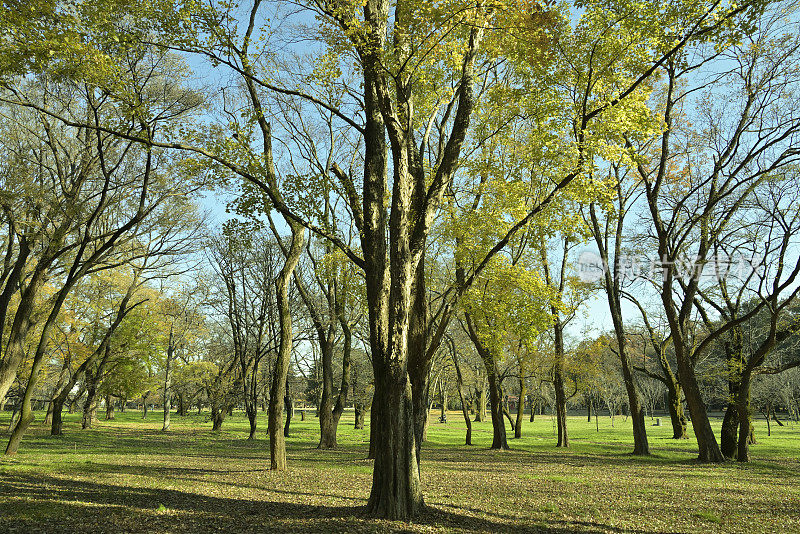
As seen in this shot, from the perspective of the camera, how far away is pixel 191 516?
6723 mm

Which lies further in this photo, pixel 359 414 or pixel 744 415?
pixel 359 414

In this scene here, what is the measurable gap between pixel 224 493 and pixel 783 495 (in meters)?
10.9

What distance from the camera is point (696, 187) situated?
16.6m

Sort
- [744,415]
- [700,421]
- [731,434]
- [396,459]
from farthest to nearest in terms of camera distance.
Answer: [731,434]
[744,415]
[700,421]
[396,459]

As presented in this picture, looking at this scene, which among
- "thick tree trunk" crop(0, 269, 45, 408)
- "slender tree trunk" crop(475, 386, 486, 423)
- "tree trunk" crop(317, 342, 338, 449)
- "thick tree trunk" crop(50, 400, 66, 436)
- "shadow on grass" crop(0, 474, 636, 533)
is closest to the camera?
"shadow on grass" crop(0, 474, 636, 533)

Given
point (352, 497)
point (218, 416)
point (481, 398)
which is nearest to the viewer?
point (352, 497)

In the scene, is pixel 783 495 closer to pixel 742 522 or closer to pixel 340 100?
pixel 742 522

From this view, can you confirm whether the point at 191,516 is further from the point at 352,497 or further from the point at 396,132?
the point at 396,132

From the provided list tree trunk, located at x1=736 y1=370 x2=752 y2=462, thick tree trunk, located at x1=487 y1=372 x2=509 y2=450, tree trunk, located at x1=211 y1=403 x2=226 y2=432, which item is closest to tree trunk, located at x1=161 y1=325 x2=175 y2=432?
tree trunk, located at x1=211 y1=403 x2=226 y2=432

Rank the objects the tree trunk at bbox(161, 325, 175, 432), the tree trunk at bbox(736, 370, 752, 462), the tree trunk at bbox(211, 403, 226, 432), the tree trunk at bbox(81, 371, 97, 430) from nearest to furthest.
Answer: the tree trunk at bbox(736, 370, 752, 462) → the tree trunk at bbox(81, 371, 97, 430) → the tree trunk at bbox(161, 325, 175, 432) → the tree trunk at bbox(211, 403, 226, 432)

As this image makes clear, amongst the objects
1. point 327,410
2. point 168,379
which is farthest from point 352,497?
point 168,379

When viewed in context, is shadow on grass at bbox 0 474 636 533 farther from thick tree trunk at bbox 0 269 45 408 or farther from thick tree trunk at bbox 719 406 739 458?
thick tree trunk at bbox 719 406 739 458

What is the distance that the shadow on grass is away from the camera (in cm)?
612

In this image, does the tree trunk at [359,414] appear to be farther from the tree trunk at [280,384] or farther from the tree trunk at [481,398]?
the tree trunk at [280,384]
